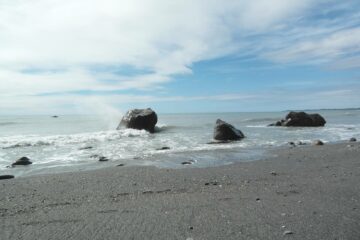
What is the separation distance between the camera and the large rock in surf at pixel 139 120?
29016 millimetres

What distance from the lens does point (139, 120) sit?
29.2 meters

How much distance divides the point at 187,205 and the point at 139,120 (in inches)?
950

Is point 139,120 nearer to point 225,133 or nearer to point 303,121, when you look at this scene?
point 225,133

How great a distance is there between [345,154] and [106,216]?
10.1m

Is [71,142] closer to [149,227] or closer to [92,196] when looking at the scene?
[92,196]

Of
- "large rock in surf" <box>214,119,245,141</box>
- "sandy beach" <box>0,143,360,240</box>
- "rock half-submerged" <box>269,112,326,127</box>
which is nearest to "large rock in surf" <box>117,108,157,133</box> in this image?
"large rock in surf" <box>214,119,245,141</box>

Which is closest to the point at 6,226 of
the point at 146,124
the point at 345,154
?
the point at 345,154

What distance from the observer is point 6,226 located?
4621 mm

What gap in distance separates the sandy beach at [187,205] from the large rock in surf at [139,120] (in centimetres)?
2006

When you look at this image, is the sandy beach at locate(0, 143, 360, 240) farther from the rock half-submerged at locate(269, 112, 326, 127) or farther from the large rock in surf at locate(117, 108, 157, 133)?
the rock half-submerged at locate(269, 112, 326, 127)

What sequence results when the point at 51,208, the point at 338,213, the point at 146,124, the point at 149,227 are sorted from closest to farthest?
the point at 149,227
the point at 338,213
the point at 51,208
the point at 146,124

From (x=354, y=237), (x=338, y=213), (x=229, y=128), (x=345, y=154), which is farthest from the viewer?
(x=229, y=128)

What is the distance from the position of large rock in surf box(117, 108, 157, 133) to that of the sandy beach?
2006 cm

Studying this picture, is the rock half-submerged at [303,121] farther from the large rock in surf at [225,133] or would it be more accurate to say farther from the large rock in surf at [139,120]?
the large rock in surf at [225,133]
